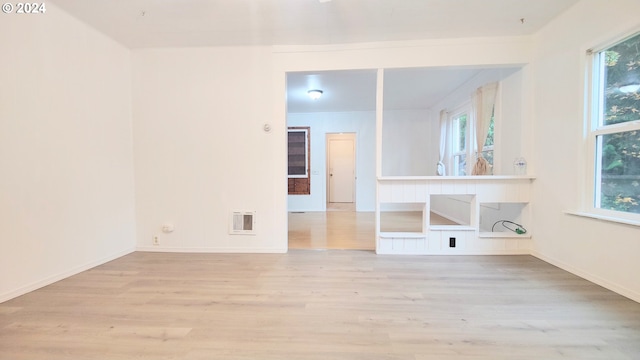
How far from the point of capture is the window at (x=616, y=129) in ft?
7.01

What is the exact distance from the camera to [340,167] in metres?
8.80

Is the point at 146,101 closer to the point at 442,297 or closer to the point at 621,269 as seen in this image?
the point at 442,297

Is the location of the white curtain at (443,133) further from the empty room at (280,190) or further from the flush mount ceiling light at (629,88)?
the flush mount ceiling light at (629,88)

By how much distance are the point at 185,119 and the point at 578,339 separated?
4120 millimetres

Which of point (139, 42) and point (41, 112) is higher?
point (139, 42)

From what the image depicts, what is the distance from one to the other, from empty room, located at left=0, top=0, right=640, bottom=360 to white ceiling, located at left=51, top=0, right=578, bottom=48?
0.08 ft

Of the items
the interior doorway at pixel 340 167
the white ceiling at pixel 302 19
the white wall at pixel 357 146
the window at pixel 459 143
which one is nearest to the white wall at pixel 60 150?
the white ceiling at pixel 302 19

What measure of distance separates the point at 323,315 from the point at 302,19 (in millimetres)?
2776

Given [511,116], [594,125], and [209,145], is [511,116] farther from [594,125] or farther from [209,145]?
[209,145]

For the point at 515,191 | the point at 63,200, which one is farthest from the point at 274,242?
the point at 515,191

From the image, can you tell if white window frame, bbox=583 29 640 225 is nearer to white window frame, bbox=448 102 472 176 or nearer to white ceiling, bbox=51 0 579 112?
white ceiling, bbox=51 0 579 112

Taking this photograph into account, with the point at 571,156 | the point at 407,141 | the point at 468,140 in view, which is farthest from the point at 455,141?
the point at 571,156

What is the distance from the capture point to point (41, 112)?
239cm

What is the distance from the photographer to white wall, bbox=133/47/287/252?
334 centimetres
